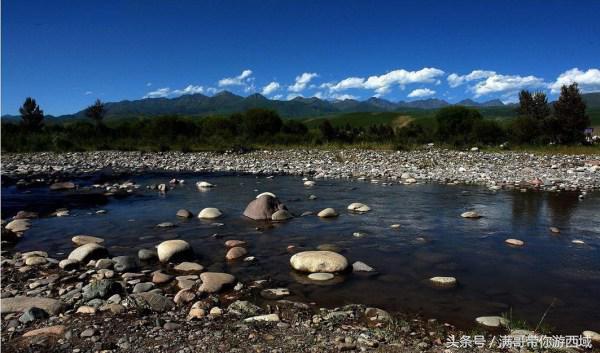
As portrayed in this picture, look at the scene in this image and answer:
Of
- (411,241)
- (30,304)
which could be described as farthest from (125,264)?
(411,241)

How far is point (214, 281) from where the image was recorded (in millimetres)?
6422

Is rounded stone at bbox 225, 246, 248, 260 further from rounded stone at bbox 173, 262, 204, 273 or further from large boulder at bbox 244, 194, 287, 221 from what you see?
large boulder at bbox 244, 194, 287, 221

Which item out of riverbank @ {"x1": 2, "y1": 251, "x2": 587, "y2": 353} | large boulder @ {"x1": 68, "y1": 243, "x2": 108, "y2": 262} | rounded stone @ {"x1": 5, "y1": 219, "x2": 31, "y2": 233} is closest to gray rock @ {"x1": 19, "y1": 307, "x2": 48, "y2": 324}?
riverbank @ {"x1": 2, "y1": 251, "x2": 587, "y2": 353}

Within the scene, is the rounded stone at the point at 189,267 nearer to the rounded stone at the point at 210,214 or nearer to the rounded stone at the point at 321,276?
the rounded stone at the point at 321,276

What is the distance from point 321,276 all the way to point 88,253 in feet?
13.7

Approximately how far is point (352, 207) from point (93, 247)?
7.17 m

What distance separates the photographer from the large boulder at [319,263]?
711 centimetres

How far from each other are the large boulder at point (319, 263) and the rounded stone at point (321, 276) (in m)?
0.14

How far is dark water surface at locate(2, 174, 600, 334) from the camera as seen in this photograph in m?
6.09

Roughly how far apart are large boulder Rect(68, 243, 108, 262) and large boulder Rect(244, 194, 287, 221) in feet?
14.2

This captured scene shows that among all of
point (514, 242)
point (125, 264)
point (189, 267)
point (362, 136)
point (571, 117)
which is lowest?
point (514, 242)

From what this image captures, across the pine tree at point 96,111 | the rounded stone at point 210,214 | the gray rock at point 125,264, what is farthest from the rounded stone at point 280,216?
the pine tree at point 96,111

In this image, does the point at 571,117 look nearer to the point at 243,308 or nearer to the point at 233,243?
the point at 233,243

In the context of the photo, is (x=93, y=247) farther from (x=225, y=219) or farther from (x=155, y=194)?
(x=155, y=194)
